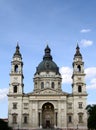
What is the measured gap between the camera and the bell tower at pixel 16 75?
308 ft

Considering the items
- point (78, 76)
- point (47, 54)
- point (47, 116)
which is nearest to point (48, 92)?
point (47, 116)

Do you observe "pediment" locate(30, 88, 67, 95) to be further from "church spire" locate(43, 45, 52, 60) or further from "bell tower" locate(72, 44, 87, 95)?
"church spire" locate(43, 45, 52, 60)

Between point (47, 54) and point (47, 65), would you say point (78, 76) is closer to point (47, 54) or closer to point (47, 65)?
point (47, 65)

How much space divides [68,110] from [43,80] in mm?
11336

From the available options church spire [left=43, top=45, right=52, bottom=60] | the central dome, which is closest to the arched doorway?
the central dome

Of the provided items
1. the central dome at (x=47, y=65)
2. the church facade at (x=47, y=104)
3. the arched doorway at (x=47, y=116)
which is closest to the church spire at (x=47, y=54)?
the central dome at (x=47, y=65)

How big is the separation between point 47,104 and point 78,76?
986 centimetres

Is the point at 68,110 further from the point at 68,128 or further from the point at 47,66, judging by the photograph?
the point at 47,66

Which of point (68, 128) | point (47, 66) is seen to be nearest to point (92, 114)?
point (68, 128)

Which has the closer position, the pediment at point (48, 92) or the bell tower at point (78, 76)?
the pediment at point (48, 92)

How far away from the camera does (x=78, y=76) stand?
94.9 metres

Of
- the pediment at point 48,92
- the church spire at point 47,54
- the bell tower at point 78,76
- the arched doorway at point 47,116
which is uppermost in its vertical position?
the church spire at point 47,54

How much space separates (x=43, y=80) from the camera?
99562 millimetres

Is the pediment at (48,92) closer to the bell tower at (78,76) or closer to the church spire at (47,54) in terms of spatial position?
the bell tower at (78,76)
